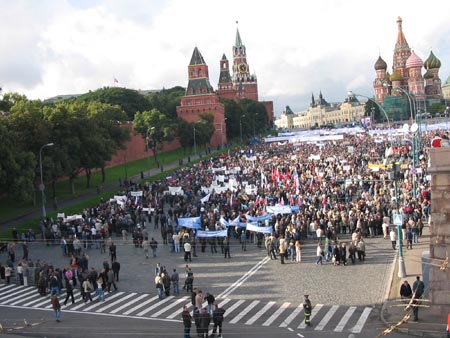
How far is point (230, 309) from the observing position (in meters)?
20.6

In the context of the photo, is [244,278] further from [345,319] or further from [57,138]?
[57,138]

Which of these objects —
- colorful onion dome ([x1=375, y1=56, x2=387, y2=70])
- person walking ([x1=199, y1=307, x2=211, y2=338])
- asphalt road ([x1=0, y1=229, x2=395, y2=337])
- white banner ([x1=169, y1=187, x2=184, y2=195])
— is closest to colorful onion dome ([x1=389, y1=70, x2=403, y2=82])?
colorful onion dome ([x1=375, y1=56, x2=387, y2=70])

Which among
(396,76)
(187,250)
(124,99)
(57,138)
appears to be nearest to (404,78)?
A: (396,76)

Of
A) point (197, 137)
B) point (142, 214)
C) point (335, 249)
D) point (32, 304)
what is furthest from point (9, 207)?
point (197, 137)

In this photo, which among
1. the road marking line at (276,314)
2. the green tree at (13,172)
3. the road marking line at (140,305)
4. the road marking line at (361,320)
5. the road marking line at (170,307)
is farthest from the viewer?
the green tree at (13,172)

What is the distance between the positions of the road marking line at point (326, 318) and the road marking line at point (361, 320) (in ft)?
2.94

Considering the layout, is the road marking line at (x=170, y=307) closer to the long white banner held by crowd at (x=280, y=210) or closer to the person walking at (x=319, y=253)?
the person walking at (x=319, y=253)

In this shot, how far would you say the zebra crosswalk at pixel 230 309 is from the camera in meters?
18.6

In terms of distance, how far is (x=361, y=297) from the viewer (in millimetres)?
20953

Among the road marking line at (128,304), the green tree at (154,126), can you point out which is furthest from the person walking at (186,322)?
the green tree at (154,126)

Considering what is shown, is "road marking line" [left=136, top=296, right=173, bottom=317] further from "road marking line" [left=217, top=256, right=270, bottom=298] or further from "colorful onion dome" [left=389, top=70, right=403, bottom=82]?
"colorful onion dome" [left=389, top=70, right=403, bottom=82]

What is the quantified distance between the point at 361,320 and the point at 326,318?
1.05m

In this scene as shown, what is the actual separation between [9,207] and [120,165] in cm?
3394

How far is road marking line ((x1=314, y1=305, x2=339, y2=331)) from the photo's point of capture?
18.0m
